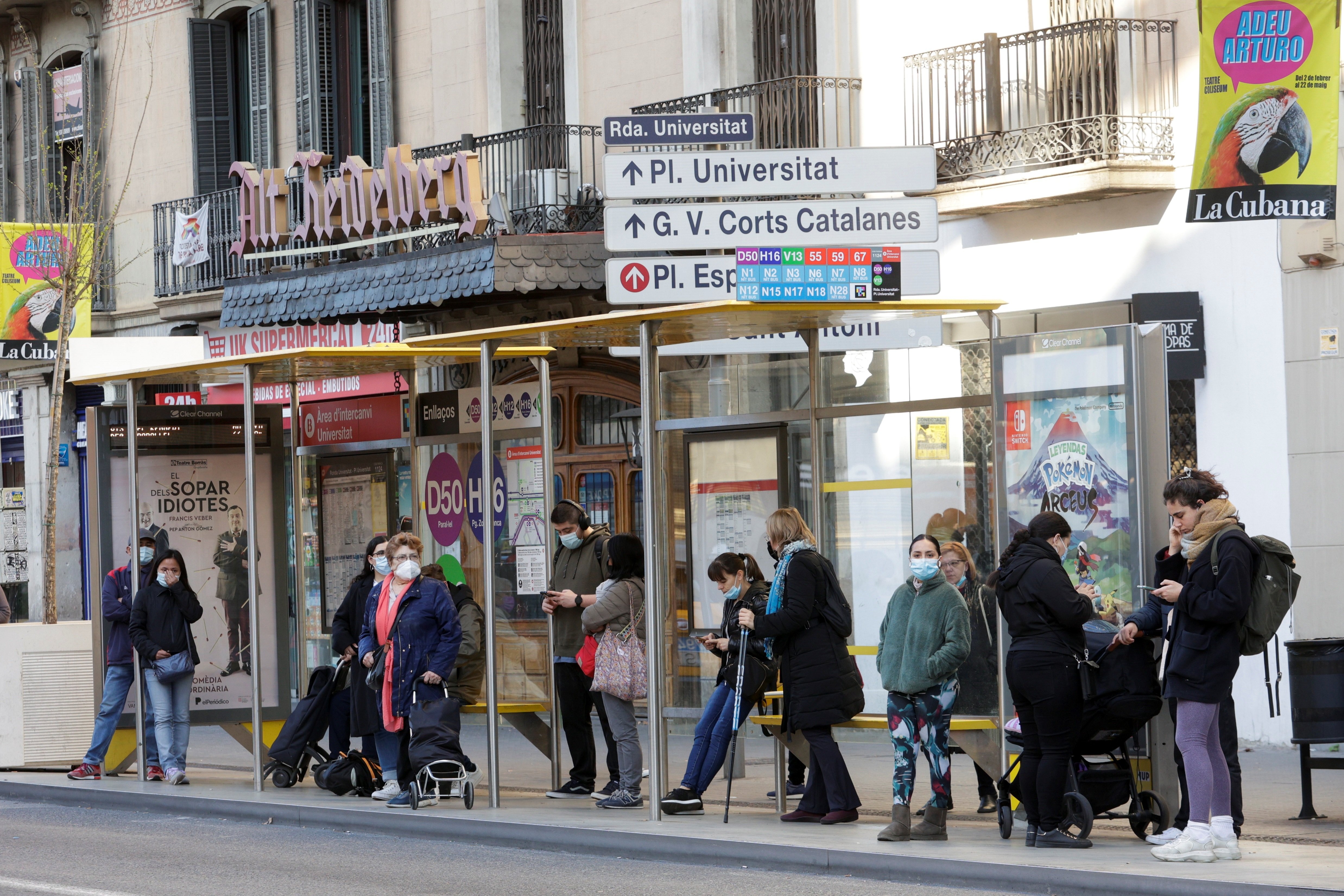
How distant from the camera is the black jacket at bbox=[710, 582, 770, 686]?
11602mm

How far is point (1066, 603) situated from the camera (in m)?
9.88

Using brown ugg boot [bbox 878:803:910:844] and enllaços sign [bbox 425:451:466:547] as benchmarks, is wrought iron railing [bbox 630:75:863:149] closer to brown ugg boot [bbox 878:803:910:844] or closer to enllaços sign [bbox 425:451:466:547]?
enllaços sign [bbox 425:451:466:547]

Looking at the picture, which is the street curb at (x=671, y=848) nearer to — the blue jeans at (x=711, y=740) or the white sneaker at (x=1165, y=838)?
the blue jeans at (x=711, y=740)

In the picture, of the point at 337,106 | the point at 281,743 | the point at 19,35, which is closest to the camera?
the point at 281,743

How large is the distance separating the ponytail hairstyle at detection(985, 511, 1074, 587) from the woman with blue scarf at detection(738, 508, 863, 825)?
135 centimetres

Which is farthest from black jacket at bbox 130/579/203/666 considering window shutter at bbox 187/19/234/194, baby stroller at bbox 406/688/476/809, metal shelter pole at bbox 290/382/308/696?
window shutter at bbox 187/19/234/194

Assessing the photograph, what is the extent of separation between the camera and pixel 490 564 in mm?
12977

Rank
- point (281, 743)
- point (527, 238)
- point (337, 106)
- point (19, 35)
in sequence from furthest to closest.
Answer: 1. point (19, 35)
2. point (337, 106)
3. point (527, 238)
4. point (281, 743)

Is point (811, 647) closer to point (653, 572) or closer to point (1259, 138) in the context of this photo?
point (653, 572)

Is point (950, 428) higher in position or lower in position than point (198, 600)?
higher

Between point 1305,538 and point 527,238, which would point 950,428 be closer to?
point 1305,538

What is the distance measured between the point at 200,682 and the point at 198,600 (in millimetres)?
647

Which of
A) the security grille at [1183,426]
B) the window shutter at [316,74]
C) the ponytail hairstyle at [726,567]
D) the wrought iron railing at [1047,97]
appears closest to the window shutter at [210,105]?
the window shutter at [316,74]

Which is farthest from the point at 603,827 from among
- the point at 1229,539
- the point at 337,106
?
the point at 337,106
